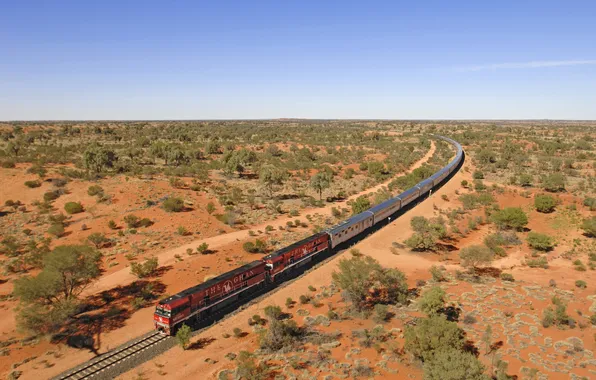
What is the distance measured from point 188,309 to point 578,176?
288 ft

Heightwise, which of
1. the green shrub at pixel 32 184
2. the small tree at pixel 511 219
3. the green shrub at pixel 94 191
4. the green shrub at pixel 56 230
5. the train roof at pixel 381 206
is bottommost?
the green shrub at pixel 56 230

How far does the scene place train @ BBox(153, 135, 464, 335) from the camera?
2538 cm

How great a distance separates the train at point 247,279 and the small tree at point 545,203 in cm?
2510

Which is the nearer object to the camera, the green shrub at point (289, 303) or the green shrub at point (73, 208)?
the green shrub at point (289, 303)

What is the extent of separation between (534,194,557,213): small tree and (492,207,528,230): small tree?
361 inches

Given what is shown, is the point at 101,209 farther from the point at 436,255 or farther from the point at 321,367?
the point at 436,255

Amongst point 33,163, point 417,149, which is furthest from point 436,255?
point 417,149

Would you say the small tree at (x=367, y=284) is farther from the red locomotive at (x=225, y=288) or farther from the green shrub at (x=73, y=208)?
the green shrub at (x=73, y=208)

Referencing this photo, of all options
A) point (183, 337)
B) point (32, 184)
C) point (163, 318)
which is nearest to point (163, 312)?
point (163, 318)

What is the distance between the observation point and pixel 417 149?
12812 cm

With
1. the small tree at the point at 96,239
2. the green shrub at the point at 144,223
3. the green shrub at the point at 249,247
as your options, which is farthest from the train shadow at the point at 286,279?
the green shrub at the point at 144,223

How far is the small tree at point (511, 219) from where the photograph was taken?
45594mm

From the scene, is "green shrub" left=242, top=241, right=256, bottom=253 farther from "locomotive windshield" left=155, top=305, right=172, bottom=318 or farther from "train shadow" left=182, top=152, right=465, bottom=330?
"locomotive windshield" left=155, top=305, right=172, bottom=318

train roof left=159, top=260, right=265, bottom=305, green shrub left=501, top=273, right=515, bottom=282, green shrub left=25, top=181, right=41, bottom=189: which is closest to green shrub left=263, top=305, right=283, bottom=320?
train roof left=159, top=260, right=265, bottom=305
